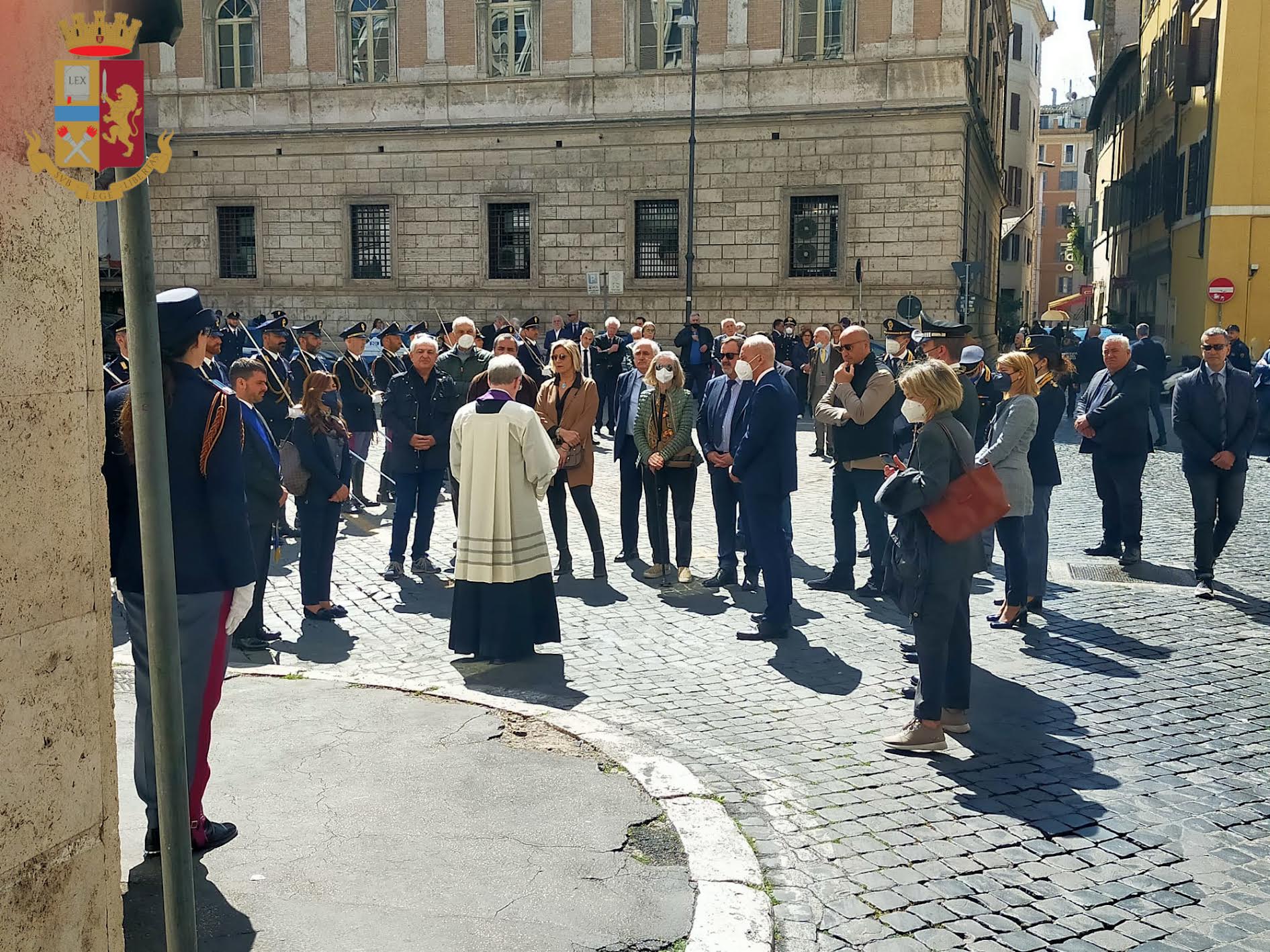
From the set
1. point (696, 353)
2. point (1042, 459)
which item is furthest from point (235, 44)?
point (1042, 459)

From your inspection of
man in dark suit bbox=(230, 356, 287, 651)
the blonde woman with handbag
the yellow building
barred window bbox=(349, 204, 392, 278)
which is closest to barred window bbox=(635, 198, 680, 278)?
barred window bbox=(349, 204, 392, 278)

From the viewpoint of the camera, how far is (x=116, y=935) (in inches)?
144

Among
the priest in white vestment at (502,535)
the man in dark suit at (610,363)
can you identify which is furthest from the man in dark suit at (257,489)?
the man in dark suit at (610,363)

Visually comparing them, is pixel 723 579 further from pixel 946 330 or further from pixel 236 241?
pixel 236 241

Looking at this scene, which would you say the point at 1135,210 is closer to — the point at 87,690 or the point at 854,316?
the point at 854,316

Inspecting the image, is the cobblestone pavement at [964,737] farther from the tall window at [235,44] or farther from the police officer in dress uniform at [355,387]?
the tall window at [235,44]

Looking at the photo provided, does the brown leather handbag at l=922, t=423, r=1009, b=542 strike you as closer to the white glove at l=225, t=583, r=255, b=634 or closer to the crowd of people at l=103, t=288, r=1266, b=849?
the crowd of people at l=103, t=288, r=1266, b=849

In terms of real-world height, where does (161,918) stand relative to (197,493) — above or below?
below

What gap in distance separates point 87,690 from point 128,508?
1.60 meters

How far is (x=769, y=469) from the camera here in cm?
880

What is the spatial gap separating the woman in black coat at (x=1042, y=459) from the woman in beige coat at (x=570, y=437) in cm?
328

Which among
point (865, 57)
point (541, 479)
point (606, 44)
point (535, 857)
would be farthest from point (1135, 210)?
point (535, 857)

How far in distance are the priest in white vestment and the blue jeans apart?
2.79 metres

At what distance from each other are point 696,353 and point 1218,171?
14918 mm
